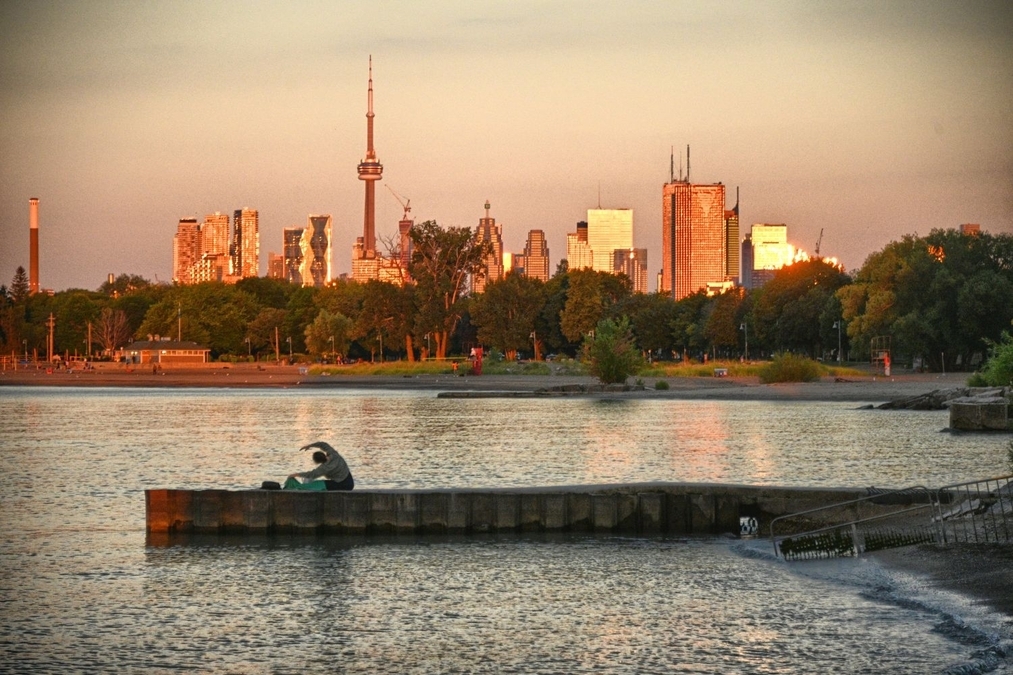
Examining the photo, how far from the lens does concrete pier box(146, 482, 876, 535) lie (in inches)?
1017

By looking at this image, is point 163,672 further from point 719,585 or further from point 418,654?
point 719,585

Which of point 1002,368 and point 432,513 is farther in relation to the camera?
point 1002,368

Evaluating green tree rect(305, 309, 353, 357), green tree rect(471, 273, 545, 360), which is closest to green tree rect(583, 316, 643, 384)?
green tree rect(471, 273, 545, 360)

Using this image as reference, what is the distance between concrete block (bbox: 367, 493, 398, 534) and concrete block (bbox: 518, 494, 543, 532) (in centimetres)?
245

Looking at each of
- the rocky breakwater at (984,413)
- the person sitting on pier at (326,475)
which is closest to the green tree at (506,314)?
the rocky breakwater at (984,413)

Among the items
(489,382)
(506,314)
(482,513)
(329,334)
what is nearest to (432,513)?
(482,513)

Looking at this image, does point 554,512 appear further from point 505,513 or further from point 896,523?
point 896,523

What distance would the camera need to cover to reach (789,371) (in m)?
98.6

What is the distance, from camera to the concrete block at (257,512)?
25891 mm

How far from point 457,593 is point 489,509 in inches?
198

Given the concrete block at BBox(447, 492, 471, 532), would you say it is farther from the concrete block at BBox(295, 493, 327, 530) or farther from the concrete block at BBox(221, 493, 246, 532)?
the concrete block at BBox(221, 493, 246, 532)

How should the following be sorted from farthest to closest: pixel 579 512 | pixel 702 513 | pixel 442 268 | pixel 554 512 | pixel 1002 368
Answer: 1. pixel 442 268
2. pixel 1002 368
3. pixel 702 513
4. pixel 579 512
5. pixel 554 512

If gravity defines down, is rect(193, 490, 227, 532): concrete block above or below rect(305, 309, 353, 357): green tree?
below

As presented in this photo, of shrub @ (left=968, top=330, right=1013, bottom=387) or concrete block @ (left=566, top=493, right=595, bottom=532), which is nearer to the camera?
concrete block @ (left=566, top=493, right=595, bottom=532)
